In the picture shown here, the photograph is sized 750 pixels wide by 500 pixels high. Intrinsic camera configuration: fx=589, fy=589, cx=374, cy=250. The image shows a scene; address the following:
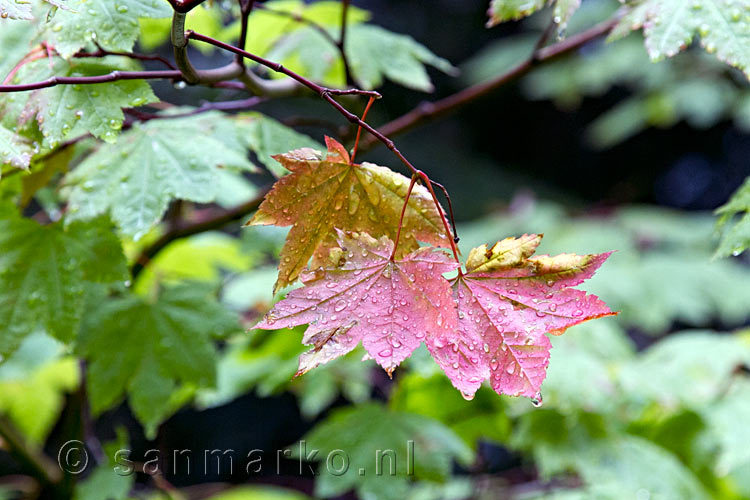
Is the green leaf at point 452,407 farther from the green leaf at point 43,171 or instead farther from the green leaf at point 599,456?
the green leaf at point 43,171

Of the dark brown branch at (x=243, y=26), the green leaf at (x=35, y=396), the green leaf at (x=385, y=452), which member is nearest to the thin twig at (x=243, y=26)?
the dark brown branch at (x=243, y=26)

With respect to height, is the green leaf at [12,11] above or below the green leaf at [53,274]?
above

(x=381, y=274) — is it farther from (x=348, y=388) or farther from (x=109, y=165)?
(x=348, y=388)

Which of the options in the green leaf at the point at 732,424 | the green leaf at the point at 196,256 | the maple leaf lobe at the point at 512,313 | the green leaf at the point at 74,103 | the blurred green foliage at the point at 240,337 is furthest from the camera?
the green leaf at the point at 196,256

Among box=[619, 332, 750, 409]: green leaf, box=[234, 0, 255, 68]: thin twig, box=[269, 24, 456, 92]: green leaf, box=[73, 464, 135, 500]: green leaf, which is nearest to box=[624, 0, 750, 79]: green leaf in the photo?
box=[269, 24, 456, 92]: green leaf

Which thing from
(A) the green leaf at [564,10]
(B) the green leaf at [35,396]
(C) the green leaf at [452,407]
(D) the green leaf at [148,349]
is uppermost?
(A) the green leaf at [564,10]

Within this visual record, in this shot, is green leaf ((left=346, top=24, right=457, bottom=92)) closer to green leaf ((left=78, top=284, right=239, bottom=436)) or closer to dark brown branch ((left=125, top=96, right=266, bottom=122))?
dark brown branch ((left=125, top=96, right=266, bottom=122))

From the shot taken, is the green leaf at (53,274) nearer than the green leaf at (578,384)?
Yes
